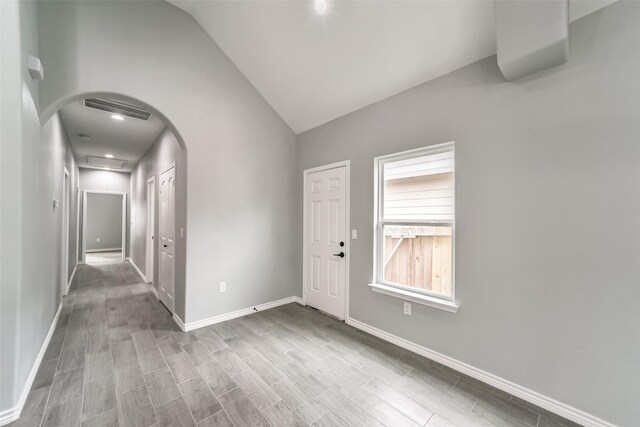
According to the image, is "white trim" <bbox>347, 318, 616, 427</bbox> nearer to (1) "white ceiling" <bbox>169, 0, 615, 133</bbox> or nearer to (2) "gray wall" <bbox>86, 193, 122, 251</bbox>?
(1) "white ceiling" <bbox>169, 0, 615, 133</bbox>

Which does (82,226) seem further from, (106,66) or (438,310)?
(438,310)

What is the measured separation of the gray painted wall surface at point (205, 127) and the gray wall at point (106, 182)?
6.46 m

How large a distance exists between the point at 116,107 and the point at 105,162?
451 centimetres

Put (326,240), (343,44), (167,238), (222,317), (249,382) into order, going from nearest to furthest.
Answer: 1. (249,382)
2. (343,44)
3. (222,317)
4. (326,240)
5. (167,238)

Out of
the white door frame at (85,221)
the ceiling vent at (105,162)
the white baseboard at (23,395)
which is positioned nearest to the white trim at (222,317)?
the white baseboard at (23,395)

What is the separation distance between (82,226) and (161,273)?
501 centimetres

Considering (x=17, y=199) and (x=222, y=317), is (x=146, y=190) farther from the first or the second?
(x=17, y=199)

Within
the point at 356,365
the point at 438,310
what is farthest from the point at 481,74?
the point at 356,365

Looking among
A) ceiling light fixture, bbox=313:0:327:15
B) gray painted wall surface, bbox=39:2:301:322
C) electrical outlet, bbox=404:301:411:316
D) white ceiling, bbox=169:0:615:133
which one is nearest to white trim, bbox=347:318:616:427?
electrical outlet, bbox=404:301:411:316

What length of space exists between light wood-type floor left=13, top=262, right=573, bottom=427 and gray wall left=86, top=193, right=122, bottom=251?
8052 millimetres

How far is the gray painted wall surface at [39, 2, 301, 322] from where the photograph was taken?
2350mm

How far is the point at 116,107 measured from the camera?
11.2 feet

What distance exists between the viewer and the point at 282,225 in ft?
12.9

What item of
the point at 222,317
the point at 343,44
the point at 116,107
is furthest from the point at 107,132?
the point at 343,44
